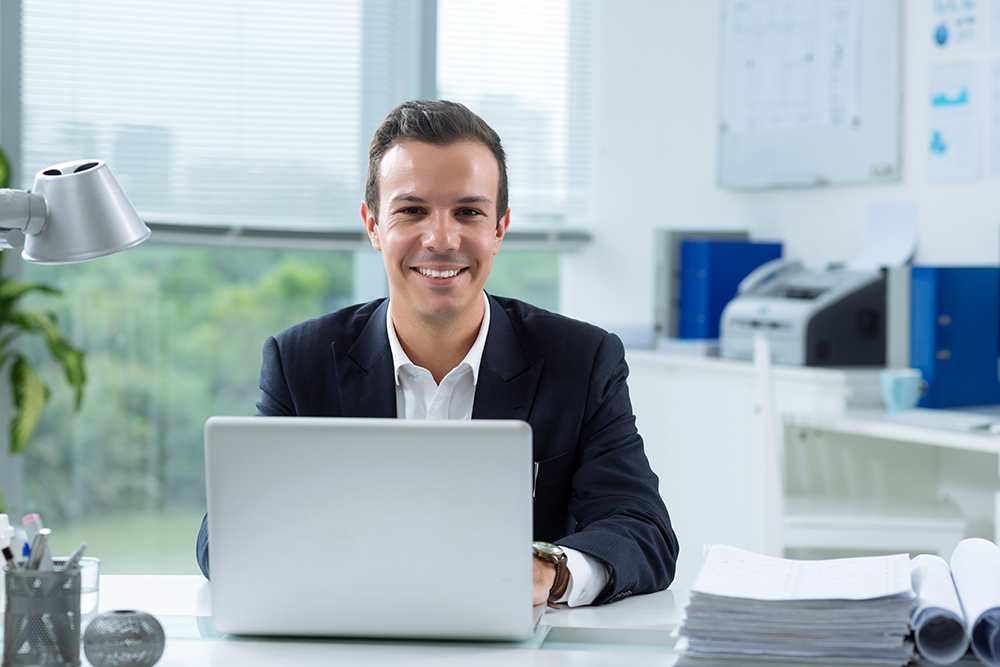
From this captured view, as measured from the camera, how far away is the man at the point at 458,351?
1491mm

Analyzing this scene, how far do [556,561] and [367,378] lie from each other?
0.53 metres

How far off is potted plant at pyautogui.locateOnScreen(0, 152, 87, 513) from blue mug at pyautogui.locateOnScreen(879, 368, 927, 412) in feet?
7.82

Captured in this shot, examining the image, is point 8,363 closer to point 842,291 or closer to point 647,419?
point 647,419

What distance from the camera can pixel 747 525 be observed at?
2.97 m

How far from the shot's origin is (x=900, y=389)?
2586 millimetres

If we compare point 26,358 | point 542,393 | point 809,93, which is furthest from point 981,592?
point 26,358

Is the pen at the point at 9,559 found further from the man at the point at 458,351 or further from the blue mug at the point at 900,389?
the blue mug at the point at 900,389

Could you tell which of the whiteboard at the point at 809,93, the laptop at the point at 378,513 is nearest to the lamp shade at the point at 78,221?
the laptop at the point at 378,513

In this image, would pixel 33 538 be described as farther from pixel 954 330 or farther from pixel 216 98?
pixel 216 98

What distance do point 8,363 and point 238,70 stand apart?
124 centimetres

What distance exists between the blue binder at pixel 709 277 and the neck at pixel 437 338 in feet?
6.20

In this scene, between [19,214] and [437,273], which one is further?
[437,273]

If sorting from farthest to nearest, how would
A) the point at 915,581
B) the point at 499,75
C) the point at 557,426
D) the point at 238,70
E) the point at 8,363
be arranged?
the point at 499,75 < the point at 238,70 < the point at 8,363 < the point at 557,426 < the point at 915,581

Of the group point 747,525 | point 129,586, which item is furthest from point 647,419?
point 129,586
